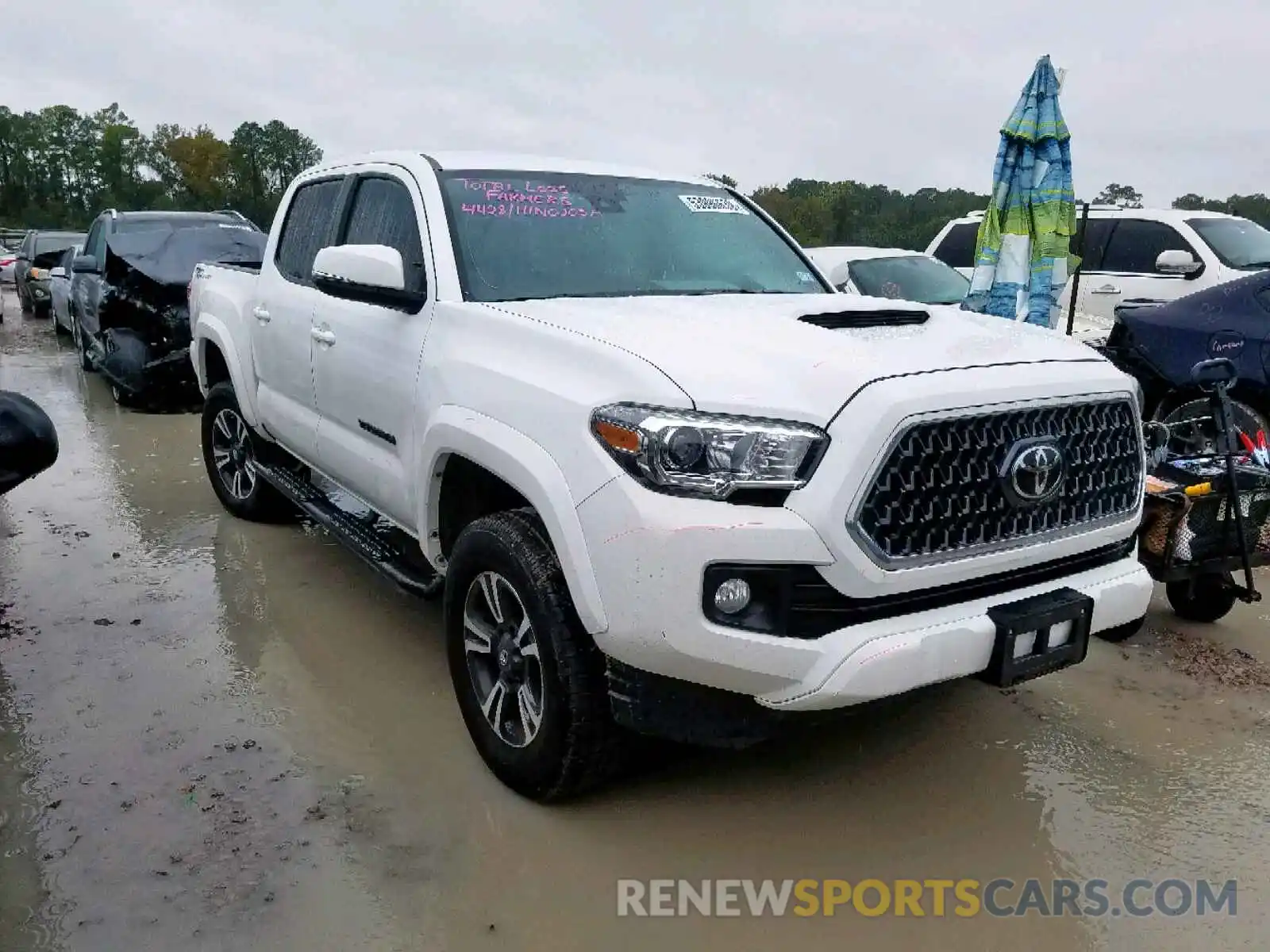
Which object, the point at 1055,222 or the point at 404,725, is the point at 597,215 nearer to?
the point at 404,725

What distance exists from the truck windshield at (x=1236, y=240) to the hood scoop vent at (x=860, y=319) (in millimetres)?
7469

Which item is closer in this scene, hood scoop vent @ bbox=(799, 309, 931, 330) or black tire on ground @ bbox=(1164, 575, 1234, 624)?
hood scoop vent @ bbox=(799, 309, 931, 330)

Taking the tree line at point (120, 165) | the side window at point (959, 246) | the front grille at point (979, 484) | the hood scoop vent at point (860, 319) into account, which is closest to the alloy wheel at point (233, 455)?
the hood scoop vent at point (860, 319)

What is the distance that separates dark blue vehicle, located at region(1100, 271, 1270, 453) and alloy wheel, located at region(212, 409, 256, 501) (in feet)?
16.9

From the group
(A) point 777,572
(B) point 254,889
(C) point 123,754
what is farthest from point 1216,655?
(C) point 123,754

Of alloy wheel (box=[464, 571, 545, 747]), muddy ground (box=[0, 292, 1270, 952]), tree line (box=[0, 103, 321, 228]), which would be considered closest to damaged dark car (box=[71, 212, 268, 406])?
muddy ground (box=[0, 292, 1270, 952])

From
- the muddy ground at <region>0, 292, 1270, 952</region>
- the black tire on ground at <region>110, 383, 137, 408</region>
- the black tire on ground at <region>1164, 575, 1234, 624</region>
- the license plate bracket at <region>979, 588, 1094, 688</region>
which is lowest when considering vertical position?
the black tire on ground at <region>110, 383, 137, 408</region>

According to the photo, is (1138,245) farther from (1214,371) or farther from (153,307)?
(153,307)

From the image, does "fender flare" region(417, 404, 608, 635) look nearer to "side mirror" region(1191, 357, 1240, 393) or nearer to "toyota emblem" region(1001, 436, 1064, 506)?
"toyota emblem" region(1001, 436, 1064, 506)

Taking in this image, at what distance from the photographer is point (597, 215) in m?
3.92

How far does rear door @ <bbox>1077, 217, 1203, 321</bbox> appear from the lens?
9.73 meters

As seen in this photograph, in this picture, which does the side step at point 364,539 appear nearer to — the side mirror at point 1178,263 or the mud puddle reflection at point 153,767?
the mud puddle reflection at point 153,767

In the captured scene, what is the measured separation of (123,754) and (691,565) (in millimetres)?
2132

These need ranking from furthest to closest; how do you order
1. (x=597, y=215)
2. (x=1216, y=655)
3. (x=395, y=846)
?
(x=1216, y=655) → (x=597, y=215) → (x=395, y=846)
